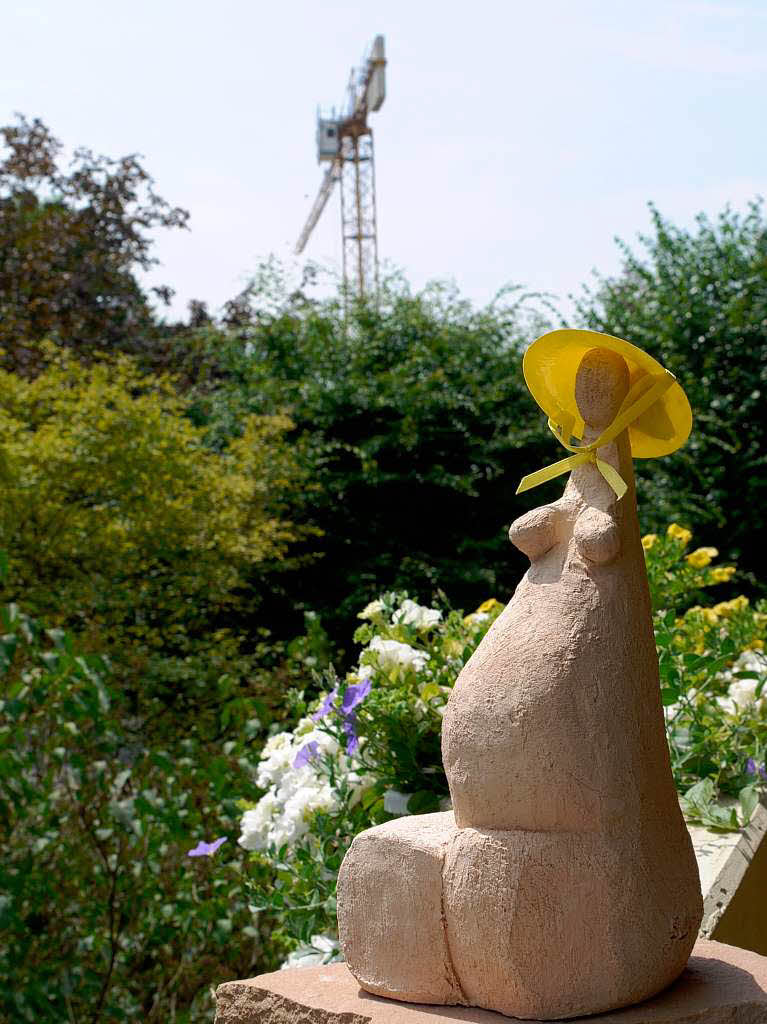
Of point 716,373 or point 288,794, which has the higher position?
point 716,373

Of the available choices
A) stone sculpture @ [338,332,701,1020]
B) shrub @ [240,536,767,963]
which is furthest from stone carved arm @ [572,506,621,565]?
shrub @ [240,536,767,963]

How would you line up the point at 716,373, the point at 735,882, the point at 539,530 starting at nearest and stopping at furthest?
the point at 539,530 → the point at 735,882 → the point at 716,373

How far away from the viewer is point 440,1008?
1580 millimetres

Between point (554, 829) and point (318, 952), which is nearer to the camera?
point (554, 829)

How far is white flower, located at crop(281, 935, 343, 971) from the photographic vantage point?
247 centimetres

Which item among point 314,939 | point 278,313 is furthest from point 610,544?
point 278,313

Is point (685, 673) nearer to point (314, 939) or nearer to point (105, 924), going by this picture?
point (314, 939)

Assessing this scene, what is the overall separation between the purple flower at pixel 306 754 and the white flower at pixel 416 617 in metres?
0.50

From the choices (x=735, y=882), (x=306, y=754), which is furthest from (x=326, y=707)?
(x=735, y=882)

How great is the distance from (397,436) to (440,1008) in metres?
6.09

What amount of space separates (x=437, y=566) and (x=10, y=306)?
13.8 ft

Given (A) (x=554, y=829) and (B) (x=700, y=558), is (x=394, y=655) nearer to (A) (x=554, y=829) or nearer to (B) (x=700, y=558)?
(A) (x=554, y=829)

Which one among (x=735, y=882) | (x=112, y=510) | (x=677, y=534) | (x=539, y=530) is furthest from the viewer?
(x=112, y=510)

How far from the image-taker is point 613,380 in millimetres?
1688
